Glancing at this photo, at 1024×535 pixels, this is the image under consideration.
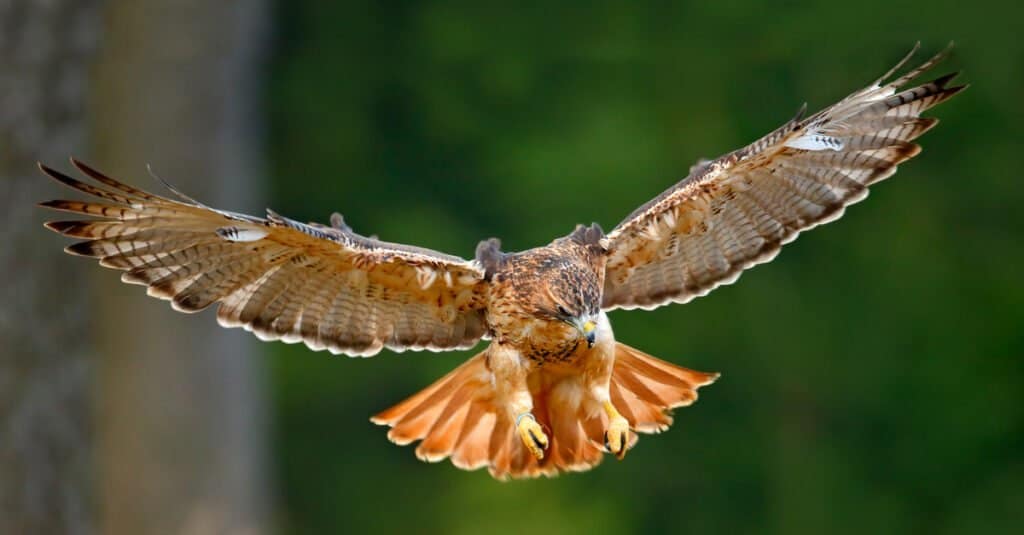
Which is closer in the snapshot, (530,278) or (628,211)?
(530,278)

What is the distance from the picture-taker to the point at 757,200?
6.61 metres

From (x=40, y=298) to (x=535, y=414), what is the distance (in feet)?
14.0

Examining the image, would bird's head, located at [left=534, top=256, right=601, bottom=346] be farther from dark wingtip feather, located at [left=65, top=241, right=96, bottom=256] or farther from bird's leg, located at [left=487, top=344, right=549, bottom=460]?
dark wingtip feather, located at [left=65, top=241, right=96, bottom=256]

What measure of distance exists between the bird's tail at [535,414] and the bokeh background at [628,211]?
5182 millimetres

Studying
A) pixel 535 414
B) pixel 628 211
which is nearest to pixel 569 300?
pixel 535 414

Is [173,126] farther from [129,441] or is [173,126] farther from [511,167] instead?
[511,167]

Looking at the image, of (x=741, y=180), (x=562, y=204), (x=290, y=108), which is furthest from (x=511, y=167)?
(x=741, y=180)

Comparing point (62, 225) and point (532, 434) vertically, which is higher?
point (62, 225)

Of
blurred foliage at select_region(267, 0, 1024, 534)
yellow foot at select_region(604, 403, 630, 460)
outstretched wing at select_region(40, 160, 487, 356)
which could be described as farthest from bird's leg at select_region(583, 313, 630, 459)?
blurred foliage at select_region(267, 0, 1024, 534)

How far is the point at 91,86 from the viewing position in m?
10.9

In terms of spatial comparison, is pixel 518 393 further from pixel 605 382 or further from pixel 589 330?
pixel 589 330

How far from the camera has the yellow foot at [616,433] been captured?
610 cm

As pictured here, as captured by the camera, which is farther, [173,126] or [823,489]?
[823,489]

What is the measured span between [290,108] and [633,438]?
8.08 metres
